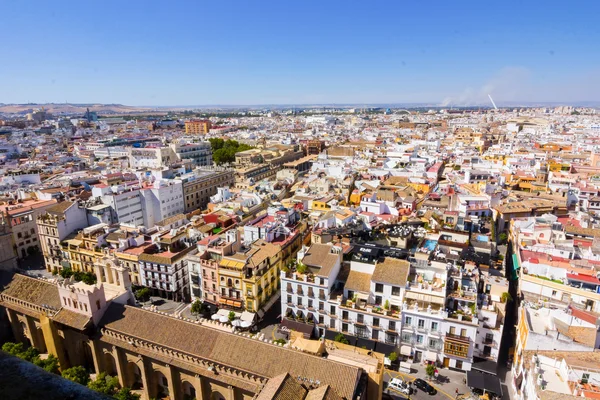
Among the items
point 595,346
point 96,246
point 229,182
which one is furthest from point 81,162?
point 595,346

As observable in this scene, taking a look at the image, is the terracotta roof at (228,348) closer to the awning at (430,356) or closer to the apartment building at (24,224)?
the awning at (430,356)

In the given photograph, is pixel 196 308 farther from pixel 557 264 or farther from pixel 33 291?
pixel 557 264

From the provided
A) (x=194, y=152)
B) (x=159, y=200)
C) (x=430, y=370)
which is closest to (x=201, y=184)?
(x=159, y=200)

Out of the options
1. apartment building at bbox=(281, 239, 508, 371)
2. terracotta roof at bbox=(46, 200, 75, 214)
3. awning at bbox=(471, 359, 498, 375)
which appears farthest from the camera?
terracotta roof at bbox=(46, 200, 75, 214)

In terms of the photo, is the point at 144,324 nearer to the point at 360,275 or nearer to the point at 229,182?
the point at 360,275

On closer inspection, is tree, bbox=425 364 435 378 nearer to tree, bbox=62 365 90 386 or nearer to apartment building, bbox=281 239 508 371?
apartment building, bbox=281 239 508 371

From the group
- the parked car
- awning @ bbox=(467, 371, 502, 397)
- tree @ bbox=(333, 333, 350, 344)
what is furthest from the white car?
tree @ bbox=(333, 333, 350, 344)
